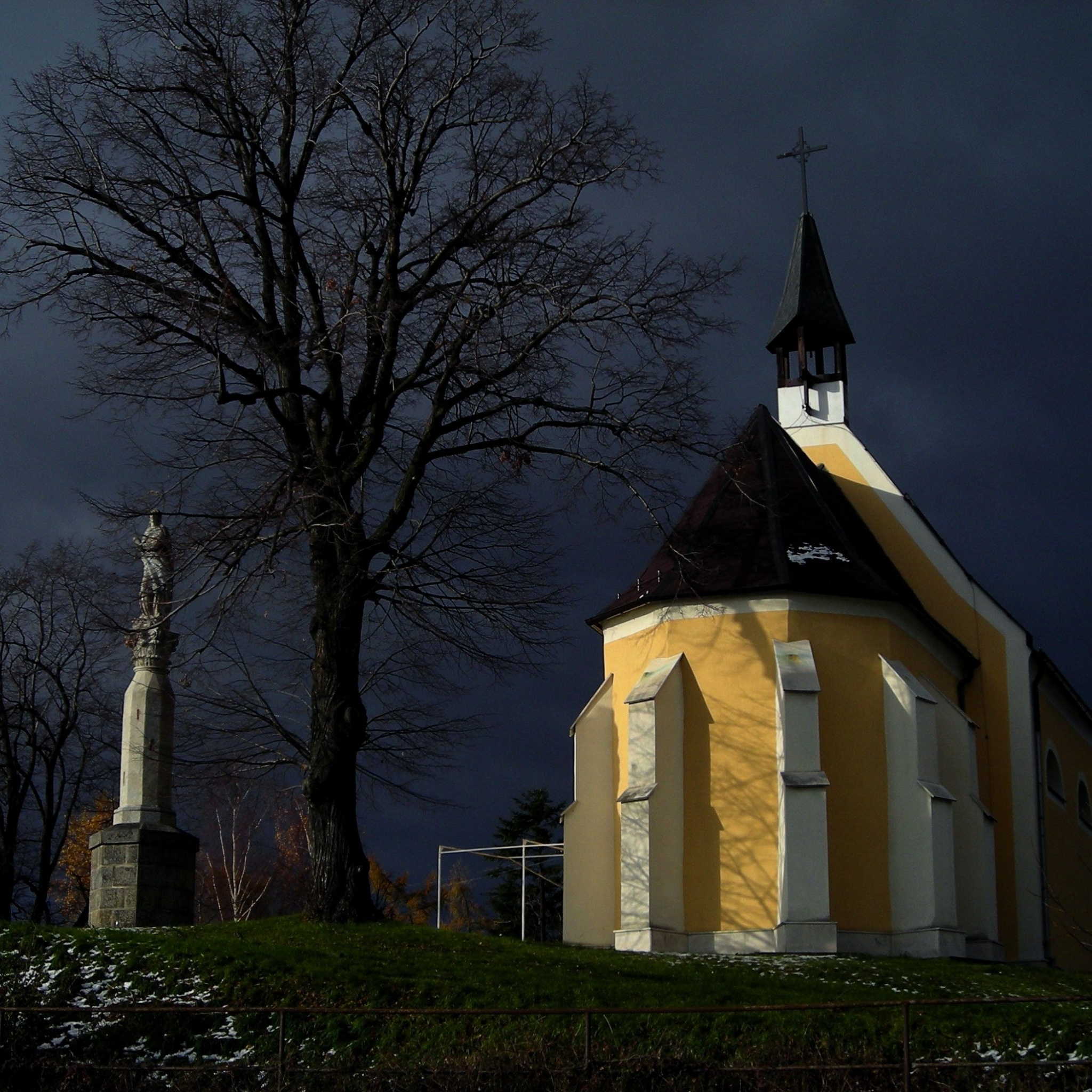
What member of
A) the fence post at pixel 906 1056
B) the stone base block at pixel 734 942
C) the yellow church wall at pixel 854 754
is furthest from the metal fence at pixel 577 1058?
the yellow church wall at pixel 854 754

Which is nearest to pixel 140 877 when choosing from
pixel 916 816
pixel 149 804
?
pixel 149 804

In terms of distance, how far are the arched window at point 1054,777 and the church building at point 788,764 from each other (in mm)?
1649

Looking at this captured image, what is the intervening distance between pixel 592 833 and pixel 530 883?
66.1 feet

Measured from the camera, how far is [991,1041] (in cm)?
1225

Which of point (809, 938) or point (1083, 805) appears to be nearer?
point (809, 938)

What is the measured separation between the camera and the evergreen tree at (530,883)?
133 feet

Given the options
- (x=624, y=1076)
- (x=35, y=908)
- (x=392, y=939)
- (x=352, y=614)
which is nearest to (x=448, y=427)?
(x=352, y=614)

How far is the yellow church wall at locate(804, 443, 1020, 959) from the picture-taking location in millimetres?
24141

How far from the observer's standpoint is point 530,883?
135 feet

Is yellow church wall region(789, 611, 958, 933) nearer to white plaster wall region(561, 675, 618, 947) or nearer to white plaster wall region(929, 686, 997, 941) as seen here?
white plaster wall region(929, 686, 997, 941)

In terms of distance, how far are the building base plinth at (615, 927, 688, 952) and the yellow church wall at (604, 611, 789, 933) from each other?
1.30 ft

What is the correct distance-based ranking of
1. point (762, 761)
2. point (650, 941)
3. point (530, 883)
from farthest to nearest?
point (530, 883)
point (762, 761)
point (650, 941)

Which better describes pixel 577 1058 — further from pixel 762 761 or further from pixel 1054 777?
pixel 1054 777

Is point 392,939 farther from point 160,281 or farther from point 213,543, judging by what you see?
point 160,281
